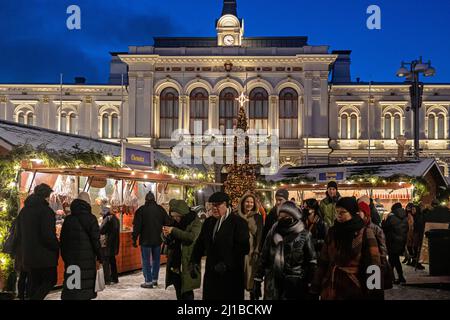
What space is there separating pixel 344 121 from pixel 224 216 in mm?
37242

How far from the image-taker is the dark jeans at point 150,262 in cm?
1147

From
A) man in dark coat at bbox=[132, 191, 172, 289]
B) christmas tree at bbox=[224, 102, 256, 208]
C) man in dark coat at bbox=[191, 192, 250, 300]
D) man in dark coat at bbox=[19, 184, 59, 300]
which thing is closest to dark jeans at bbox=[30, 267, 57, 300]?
man in dark coat at bbox=[19, 184, 59, 300]

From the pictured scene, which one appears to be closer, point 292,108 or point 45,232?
point 45,232

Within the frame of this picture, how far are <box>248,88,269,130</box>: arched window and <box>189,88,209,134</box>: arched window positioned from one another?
3083mm

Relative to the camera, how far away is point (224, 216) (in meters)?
6.76

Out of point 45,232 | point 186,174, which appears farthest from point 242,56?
point 45,232

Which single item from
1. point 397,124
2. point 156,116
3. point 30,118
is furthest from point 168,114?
point 397,124

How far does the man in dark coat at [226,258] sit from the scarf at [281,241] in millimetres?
365

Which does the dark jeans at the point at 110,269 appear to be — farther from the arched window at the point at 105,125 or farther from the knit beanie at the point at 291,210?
the arched window at the point at 105,125

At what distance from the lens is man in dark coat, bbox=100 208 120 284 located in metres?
11.8

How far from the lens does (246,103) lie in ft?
135

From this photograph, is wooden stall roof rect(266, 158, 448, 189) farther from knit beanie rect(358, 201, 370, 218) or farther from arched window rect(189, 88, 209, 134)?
arched window rect(189, 88, 209, 134)

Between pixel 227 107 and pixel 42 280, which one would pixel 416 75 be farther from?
pixel 227 107
